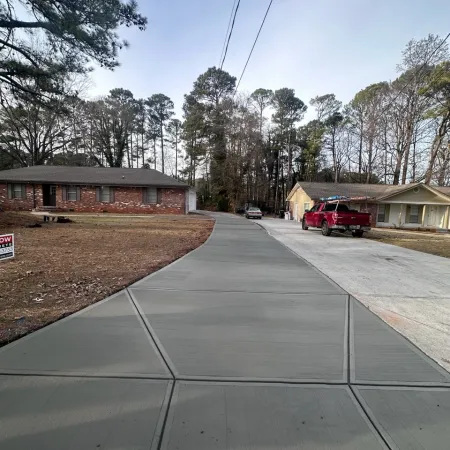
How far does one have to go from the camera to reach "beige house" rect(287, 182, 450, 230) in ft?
82.6

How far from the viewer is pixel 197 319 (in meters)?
3.68

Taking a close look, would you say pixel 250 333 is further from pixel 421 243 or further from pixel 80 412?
pixel 421 243

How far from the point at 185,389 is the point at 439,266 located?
8.11 meters

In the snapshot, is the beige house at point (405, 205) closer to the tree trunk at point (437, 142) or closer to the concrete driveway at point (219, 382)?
the tree trunk at point (437, 142)

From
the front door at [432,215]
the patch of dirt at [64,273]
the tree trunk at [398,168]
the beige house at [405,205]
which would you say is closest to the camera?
the patch of dirt at [64,273]

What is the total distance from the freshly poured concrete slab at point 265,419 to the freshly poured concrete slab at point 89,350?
1.62 feet

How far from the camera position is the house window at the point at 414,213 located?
86.0 feet

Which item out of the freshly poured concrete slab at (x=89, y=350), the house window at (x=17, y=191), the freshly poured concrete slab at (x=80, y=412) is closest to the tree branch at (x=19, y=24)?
the freshly poured concrete slab at (x=89, y=350)

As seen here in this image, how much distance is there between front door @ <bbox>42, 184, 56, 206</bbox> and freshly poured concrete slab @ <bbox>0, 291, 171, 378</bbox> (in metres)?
27.0

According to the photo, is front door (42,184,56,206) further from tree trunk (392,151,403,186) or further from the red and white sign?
tree trunk (392,151,403,186)

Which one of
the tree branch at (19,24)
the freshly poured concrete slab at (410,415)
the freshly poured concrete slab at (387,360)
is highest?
the tree branch at (19,24)

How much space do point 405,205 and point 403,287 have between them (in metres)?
24.4

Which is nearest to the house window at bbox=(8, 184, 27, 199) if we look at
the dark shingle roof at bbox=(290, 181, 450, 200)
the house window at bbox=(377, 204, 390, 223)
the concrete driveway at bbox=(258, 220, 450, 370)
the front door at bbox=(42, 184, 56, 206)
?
the front door at bbox=(42, 184, 56, 206)

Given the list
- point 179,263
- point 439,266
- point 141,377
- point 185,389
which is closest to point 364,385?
point 185,389
